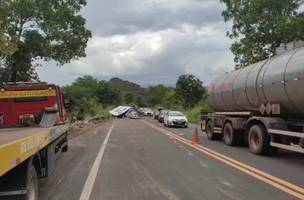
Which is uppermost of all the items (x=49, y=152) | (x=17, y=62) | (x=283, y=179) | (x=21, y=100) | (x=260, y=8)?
(x=260, y=8)

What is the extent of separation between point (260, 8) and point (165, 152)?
67.6 ft

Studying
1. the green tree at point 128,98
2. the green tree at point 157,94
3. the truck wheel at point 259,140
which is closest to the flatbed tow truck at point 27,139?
the truck wheel at point 259,140

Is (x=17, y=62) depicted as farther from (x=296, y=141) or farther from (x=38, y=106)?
(x=296, y=141)

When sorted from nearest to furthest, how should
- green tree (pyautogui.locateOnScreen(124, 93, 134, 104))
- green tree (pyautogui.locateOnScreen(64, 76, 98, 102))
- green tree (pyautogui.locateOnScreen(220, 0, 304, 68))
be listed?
green tree (pyautogui.locateOnScreen(220, 0, 304, 68)) → green tree (pyautogui.locateOnScreen(64, 76, 98, 102)) → green tree (pyautogui.locateOnScreen(124, 93, 134, 104))

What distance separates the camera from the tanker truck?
50.9ft

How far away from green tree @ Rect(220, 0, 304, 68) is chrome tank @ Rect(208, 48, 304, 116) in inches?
516

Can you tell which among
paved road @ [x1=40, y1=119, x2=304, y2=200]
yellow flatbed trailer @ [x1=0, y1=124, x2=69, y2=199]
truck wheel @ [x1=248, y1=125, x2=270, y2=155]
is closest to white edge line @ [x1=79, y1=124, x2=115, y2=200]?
paved road @ [x1=40, y1=119, x2=304, y2=200]

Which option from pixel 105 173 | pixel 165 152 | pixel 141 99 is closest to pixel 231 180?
pixel 105 173

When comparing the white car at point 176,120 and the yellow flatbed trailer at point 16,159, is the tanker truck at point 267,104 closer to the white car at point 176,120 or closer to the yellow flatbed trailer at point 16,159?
the yellow flatbed trailer at point 16,159

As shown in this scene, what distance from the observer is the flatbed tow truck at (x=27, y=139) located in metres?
6.55

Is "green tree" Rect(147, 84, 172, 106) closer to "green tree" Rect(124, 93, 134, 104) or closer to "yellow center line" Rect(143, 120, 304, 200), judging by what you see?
"green tree" Rect(124, 93, 134, 104)

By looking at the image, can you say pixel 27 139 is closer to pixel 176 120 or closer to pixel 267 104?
pixel 267 104

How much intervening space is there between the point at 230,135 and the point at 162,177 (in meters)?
9.83

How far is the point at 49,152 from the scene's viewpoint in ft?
33.8
